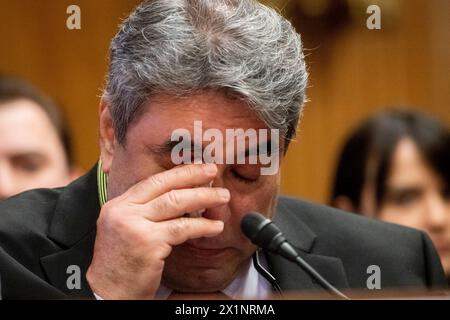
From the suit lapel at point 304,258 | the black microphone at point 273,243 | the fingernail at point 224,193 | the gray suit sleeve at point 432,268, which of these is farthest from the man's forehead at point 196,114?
the gray suit sleeve at point 432,268

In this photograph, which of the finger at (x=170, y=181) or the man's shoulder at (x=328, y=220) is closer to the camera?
the finger at (x=170, y=181)

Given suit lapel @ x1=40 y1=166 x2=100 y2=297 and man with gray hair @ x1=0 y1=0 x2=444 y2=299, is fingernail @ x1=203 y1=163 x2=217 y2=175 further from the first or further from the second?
suit lapel @ x1=40 y1=166 x2=100 y2=297

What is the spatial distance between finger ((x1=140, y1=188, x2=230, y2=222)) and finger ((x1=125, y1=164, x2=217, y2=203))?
1cm

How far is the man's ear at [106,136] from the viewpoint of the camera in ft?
5.74

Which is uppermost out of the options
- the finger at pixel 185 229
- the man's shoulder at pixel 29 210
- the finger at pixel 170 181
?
the finger at pixel 170 181

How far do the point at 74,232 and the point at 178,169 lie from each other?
30 centimetres

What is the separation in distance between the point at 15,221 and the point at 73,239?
0.12m

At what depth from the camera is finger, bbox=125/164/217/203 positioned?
1547 mm

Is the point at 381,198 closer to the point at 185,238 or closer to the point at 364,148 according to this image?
the point at 364,148

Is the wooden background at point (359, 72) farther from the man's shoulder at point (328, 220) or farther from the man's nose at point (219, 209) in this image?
the man's nose at point (219, 209)

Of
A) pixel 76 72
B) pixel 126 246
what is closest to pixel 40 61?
pixel 76 72

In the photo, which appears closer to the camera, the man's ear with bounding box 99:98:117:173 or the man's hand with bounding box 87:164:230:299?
the man's hand with bounding box 87:164:230:299

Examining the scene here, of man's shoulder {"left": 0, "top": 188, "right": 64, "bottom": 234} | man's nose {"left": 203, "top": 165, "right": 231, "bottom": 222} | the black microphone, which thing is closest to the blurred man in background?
man's shoulder {"left": 0, "top": 188, "right": 64, "bottom": 234}

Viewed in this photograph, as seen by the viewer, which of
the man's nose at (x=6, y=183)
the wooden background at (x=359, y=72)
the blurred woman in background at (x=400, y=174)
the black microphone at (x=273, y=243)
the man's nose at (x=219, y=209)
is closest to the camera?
the black microphone at (x=273, y=243)
